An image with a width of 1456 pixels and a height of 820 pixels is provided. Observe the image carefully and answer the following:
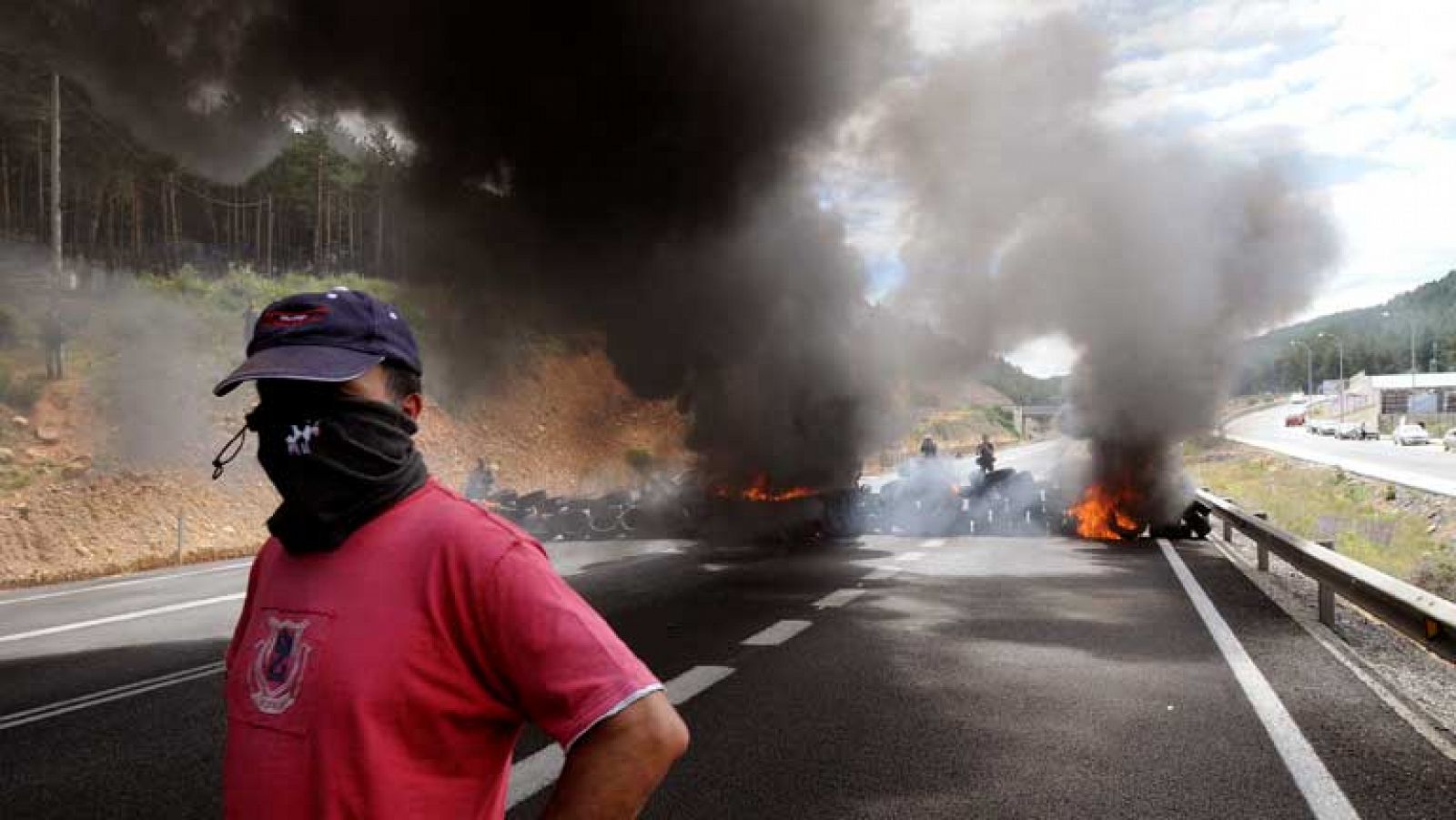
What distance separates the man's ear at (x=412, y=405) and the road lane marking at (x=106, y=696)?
17.2ft

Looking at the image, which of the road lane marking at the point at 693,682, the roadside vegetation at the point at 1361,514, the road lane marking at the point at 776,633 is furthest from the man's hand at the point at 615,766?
the roadside vegetation at the point at 1361,514

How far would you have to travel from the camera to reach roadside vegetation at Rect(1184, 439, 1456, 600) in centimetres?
1608

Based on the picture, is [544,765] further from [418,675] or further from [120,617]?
[120,617]

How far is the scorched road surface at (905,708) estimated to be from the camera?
4.25m

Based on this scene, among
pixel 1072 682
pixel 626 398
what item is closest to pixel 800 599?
pixel 1072 682

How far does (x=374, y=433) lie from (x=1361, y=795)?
13.8 ft

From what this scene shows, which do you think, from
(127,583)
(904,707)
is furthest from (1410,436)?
(904,707)

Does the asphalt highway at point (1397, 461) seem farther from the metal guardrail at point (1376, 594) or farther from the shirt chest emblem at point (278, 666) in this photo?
the shirt chest emblem at point (278, 666)

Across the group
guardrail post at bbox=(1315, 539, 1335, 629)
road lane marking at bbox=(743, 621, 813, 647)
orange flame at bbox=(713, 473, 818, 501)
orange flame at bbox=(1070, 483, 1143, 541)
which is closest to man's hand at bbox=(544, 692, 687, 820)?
road lane marking at bbox=(743, 621, 813, 647)

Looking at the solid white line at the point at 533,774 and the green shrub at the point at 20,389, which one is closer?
the solid white line at the point at 533,774

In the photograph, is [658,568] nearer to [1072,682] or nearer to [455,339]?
[1072,682]

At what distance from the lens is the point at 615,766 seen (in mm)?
1428

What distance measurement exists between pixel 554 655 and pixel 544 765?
11.5ft

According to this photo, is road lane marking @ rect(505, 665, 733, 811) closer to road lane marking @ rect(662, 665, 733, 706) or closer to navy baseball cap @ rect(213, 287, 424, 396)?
road lane marking @ rect(662, 665, 733, 706)
